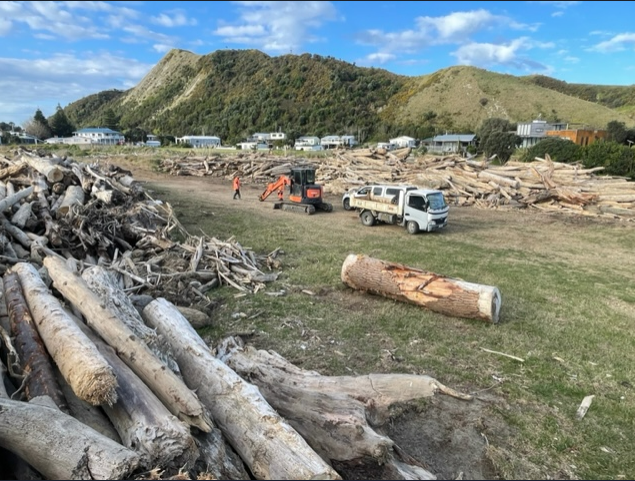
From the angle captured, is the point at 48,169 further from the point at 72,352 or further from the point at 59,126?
the point at 59,126

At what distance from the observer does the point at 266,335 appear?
7.25 metres

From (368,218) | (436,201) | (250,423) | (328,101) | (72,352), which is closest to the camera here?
(250,423)

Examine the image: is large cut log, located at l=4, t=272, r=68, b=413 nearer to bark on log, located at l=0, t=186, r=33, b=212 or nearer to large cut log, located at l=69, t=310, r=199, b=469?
large cut log, located at l=69, t=310, r=199, b=469

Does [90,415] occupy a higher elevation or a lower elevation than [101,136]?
lower

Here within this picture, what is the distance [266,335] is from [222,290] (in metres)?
2.45

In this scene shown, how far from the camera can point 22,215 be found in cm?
993

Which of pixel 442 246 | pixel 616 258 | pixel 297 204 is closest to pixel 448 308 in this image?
pixel 442 246

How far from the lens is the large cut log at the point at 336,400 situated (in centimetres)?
361

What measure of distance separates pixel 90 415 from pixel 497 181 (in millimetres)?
23442

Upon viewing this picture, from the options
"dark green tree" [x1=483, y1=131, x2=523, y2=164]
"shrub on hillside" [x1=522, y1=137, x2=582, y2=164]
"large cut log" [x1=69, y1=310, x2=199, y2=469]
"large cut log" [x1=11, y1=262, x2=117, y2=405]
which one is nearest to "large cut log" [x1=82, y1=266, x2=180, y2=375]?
"large cut log" [x1=11, y1=262, x2=117, y2=405]

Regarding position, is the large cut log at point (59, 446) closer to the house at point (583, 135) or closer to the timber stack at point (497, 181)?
the timber stack at point (497, 181)

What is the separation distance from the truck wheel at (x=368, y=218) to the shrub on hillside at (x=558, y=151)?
18429mm

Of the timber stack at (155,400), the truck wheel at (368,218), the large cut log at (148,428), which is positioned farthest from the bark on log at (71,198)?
the truck wheel at (368,218)

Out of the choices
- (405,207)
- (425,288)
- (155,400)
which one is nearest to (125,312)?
(155,400)
